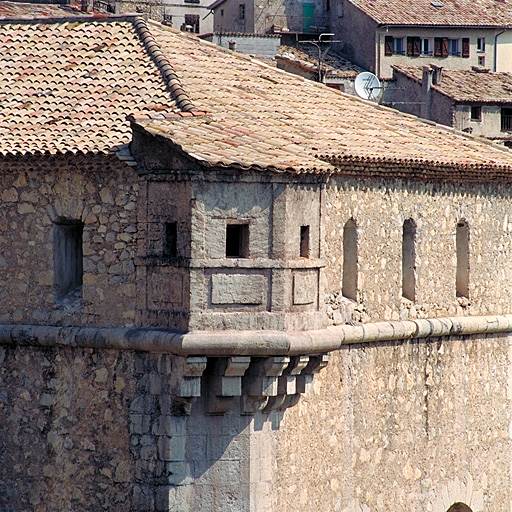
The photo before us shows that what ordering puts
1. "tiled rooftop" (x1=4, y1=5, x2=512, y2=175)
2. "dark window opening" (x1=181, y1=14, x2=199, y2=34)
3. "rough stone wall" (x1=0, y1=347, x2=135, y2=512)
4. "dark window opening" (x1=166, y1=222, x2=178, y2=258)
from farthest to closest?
"dark window opening" (x1=181, y1=14, x2=199, y2=34), "rough stone wall" (x1=0, y1=347, x2=135, y2=512), "tiled rooftop" (x1=4, y1=5, x2=512, y2=175), "dark window opening" (x1=166, y1=222, x2=178, y2=258)

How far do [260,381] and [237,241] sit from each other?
1.60m

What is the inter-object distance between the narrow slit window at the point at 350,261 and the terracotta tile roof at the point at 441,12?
3234cm

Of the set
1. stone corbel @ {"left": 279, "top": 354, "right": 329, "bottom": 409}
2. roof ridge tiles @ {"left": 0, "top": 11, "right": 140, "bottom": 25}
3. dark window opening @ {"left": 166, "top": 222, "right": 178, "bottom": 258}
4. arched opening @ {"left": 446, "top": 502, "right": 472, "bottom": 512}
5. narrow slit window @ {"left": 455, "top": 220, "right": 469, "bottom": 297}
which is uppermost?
roof ridge tiles @ {"left": 0, "top": 11, "right": 140, "bottom": 25}

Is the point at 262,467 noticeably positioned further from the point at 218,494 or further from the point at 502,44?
the point at 502,44

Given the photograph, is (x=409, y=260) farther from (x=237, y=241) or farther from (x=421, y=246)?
(x=237, y=241)

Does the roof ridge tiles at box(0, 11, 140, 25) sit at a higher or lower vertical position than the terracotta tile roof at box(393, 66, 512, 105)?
higher

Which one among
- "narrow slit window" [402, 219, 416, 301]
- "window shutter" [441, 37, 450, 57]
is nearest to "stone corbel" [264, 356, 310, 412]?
"narrow slit window" [402, 219, 416, 301]

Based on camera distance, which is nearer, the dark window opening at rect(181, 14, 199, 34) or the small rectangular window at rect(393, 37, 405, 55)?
the small rectangular window at rect(393, 37, 405, 55)

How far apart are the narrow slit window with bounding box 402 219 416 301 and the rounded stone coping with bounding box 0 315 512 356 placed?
105 centimetres

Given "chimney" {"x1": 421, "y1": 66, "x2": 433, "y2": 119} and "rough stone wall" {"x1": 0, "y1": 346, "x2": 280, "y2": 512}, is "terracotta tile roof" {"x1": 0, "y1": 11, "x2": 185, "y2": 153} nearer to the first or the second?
"rough stone wall" {"x1": 0, "y1": 346, "x2": 280, "y2": 512}

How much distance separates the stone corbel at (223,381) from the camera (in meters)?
20.1

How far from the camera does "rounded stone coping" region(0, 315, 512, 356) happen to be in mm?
19797

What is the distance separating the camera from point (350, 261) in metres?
23.0

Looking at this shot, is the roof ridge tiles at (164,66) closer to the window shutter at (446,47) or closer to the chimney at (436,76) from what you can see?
the chimney at (436,76)
